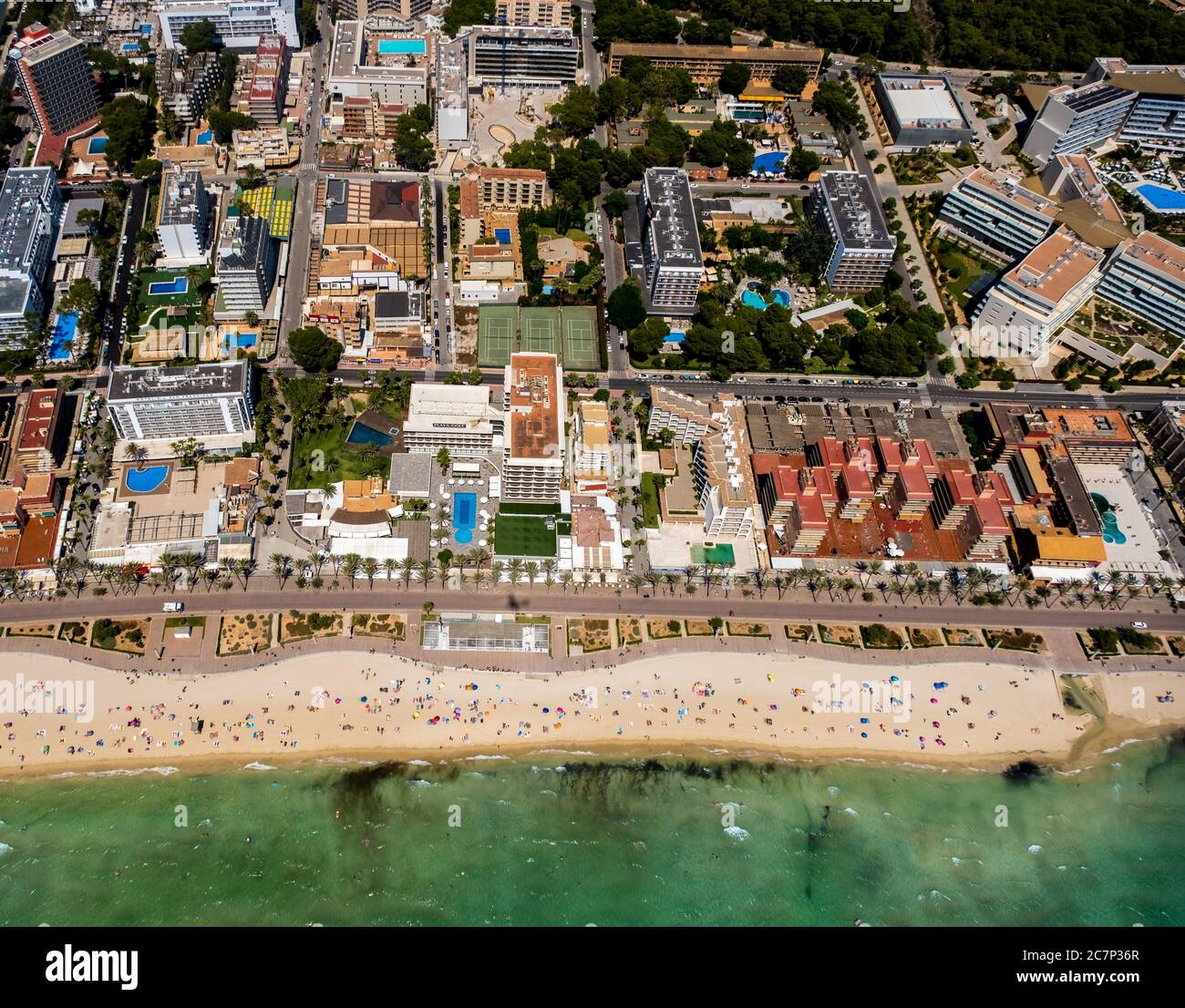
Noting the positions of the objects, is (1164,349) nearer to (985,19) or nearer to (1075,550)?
(1075,550)

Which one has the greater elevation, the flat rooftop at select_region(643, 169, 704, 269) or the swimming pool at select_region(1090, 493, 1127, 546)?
the flat rooftop at select_region(643, 169, 704, 269)

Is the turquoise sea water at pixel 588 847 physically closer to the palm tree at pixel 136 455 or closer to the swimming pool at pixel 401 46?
the palm tree at pixel 136 455

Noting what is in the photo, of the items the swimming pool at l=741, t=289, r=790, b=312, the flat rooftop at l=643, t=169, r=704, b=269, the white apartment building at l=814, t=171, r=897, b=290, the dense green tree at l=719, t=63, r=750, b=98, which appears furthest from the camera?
the dense green tree at l=719, t=63, r=750, b=98

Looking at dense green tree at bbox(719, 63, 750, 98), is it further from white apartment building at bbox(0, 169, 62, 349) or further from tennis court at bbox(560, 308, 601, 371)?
white apartment building at bbox(0, 169, 62, 349)

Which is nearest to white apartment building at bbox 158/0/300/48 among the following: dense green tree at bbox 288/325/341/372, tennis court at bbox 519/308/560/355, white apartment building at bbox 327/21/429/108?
white apartment building at bbox 327/21/429/108

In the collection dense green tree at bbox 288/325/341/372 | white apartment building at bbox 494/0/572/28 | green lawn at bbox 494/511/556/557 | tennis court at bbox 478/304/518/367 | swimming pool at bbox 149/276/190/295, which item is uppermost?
white apartment building at bbox 494/0/572/28

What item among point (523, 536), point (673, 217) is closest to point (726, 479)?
point (523, 536)

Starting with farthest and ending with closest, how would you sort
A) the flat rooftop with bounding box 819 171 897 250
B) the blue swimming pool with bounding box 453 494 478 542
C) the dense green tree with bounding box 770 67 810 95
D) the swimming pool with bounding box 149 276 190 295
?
the dense green tree with bounding box 770 67 810 95, the flat rooftop with bounding box 819 171 897 250, the swimming pool with bounding box 149 276 190 295, the blue swimming pool with bounding box 453 494 478 542

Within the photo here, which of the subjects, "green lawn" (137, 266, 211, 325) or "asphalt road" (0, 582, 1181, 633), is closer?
"asphalt road" (0, 582, 1181, 633)
